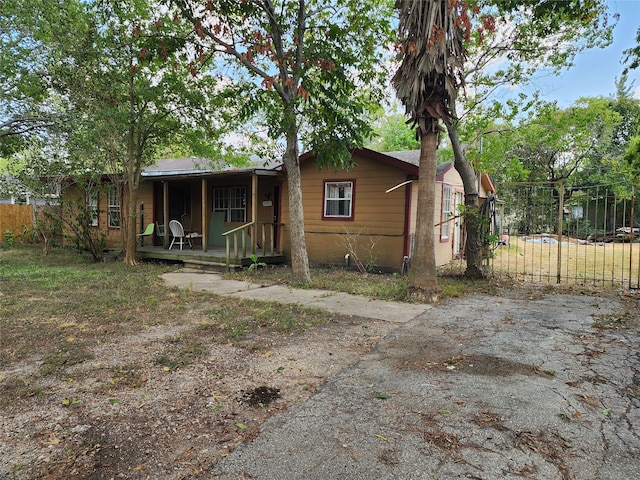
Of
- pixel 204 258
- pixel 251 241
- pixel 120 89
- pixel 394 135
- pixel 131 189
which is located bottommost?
pixel 204 258

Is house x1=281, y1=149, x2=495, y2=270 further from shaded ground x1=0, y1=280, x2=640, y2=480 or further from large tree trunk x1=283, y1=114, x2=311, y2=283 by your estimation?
shaded ground x1=0, y1=280, x2=640, y2=480

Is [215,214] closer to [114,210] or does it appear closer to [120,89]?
[114,210]

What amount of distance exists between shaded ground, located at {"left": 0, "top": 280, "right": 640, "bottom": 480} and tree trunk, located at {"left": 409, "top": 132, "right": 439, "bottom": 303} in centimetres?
208

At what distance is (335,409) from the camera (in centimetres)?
296

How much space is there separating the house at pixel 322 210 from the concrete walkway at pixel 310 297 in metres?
1.53

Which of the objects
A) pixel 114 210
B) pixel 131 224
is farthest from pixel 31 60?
pixel 114 210

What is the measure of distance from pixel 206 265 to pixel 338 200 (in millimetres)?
3934

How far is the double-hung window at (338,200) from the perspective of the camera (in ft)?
35.1

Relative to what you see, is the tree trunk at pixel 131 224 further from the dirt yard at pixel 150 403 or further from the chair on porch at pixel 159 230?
the dirt yard at pixel 150 403

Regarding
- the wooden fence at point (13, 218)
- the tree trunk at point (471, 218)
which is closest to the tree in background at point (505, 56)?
the tree trunk at point (471, 218)

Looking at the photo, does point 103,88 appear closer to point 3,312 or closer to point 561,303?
point 3,312

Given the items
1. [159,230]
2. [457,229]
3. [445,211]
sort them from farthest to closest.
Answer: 1. [159,230]
2. [457,229]
3. [445,211]

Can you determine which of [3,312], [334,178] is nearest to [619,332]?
[334,178]

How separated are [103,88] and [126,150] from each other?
1.67 meters
